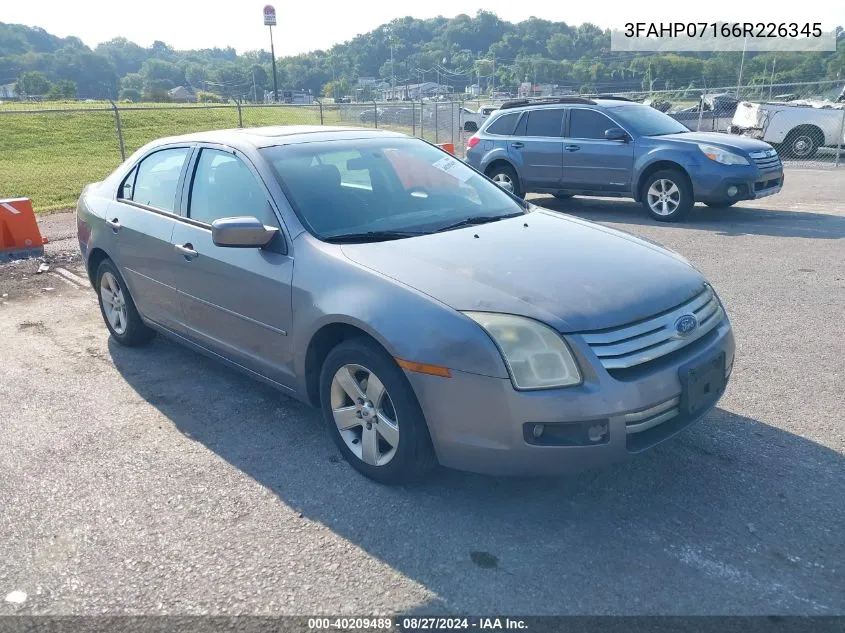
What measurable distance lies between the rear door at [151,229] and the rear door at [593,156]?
24.1 feet

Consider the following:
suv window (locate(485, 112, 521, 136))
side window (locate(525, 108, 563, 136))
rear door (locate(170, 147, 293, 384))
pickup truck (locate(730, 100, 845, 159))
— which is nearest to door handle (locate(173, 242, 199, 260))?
rear door (locate(170, 147, 293, 384))

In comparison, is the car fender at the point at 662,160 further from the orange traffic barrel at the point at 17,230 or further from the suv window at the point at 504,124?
the orange traffic barrel at the point at 17,230

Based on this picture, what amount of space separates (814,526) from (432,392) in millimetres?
1677

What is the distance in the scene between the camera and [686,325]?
3230mm

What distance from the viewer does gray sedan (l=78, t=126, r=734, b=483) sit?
9.68 feet

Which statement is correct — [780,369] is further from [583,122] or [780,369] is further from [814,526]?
[583,122]

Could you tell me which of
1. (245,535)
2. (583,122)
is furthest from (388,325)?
(583,122)

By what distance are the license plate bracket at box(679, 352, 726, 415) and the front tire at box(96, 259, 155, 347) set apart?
3884 mm

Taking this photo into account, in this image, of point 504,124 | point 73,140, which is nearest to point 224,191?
point 504,124

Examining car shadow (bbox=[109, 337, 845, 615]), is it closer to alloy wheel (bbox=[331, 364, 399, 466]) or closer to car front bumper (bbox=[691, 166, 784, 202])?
alloy wheel (bbox=[331, 364, 399, 466])

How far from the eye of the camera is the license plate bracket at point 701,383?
3.10 metres

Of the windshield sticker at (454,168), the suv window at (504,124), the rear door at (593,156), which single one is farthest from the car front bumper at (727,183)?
the windshield sticker at (454,168)

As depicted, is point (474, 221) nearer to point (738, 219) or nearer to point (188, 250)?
point (188, 250)

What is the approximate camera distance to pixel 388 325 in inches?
125
